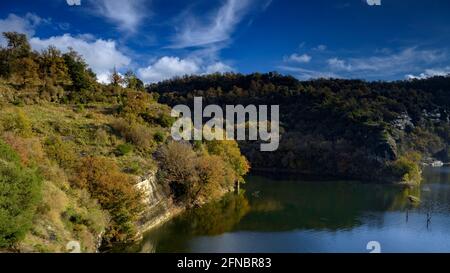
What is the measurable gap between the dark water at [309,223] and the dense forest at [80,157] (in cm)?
386

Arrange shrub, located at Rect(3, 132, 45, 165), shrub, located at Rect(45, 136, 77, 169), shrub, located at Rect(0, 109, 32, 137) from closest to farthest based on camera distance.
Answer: shrub, located at Rect(3, 132, 45, 165), shrub, located at Rect(45, 136, 77, 169), shrub, located at Rect(0, 109, 32, 137)

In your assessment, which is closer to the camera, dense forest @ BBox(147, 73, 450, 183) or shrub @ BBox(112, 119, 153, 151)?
Result: shrub @ BBox(112, 119, 153, 151)

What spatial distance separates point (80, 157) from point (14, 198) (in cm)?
1982

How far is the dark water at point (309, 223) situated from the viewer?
39.9 m

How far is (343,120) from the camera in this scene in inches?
5079

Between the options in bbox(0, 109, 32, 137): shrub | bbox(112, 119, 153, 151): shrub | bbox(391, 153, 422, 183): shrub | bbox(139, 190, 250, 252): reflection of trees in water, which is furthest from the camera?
bbox(391, 153, 422, 183): shrub

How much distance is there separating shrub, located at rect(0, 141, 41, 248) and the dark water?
13.9 metres

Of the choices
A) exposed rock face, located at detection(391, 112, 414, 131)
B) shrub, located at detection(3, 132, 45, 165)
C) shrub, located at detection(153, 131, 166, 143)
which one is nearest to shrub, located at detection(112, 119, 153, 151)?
shrub, located at detection(153, 131, 166, 143)

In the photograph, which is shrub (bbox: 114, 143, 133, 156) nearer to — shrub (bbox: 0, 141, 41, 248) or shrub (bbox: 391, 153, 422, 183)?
shrub (bbox: 0, 141, 41, 248)

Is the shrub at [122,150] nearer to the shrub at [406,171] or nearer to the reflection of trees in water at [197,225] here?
the reflection of trees in water at [197,225]

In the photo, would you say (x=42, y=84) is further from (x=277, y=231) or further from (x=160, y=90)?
(x=160, y=90)

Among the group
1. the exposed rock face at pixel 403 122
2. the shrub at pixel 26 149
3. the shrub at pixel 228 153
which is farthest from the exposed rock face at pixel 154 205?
the exposed rock face at pixel 403 122

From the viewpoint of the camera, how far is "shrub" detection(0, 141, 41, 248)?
21.3m

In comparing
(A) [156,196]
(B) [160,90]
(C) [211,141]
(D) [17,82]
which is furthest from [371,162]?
(B) [160,90]
